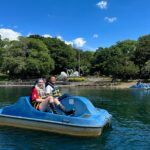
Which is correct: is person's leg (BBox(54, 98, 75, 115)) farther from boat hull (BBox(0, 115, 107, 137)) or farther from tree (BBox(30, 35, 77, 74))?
tree (BBox(30, 35, 77, 74))

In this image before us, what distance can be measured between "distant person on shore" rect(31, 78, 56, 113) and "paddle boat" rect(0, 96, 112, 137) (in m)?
0.29

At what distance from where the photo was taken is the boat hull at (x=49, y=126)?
15.8 m

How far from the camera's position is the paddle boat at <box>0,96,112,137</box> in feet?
51.7

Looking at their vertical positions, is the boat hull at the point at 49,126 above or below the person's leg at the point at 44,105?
below

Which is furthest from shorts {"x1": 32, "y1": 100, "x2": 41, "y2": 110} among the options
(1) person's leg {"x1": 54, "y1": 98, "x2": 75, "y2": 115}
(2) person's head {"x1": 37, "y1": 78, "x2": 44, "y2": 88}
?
(1) person's leg {"x1": 54, "y1": 98, "x2": 75, "y2": 115}

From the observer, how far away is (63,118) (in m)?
16.1

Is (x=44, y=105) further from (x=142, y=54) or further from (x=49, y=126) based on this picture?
(x=142, y=54)

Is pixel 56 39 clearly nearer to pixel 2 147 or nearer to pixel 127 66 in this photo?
pixel 127 66

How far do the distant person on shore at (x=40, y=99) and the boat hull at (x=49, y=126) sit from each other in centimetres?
78

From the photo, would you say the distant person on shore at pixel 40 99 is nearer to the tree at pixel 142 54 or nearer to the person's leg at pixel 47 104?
the person's leg at pixel 47 104

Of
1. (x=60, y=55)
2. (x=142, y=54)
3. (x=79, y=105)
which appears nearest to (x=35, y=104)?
(x=79, y=105)

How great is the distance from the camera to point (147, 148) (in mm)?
14102

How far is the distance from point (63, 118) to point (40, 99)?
77.2 inches

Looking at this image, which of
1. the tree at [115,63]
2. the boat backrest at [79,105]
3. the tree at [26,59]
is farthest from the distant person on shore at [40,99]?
the tree at [26,59]
